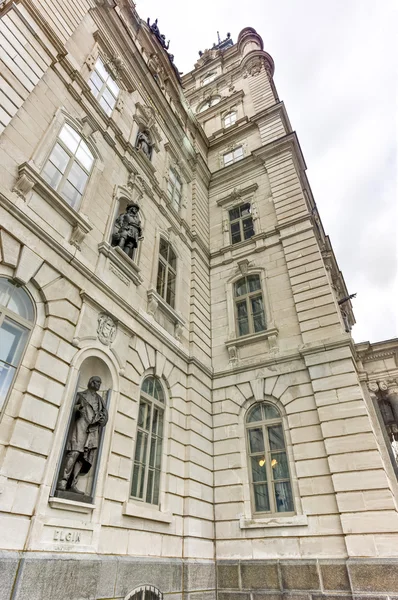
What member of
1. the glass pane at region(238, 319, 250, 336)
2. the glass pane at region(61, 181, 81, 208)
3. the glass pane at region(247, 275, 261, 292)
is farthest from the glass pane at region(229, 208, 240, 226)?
the glass pane at region(61, 181, 81, 208)

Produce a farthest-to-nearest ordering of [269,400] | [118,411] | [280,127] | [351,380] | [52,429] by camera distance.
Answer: [280,127] → [269,400] → [351,380] → [118,411] → [52,429]

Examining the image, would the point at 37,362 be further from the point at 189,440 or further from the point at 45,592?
the point at 189,440

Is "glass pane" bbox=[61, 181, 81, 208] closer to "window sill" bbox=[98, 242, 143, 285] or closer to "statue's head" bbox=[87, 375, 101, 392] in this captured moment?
"window sill" bbox=[98, 242, 143, 285]

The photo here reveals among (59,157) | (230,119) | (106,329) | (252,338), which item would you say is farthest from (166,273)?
(230,119)

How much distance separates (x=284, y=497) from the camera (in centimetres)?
1048

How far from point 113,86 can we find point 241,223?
26.7 feet

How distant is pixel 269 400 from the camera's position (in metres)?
12.1


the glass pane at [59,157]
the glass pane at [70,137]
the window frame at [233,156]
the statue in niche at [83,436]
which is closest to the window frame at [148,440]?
the statue in niche at [83,436]

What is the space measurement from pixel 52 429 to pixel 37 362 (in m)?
1.33

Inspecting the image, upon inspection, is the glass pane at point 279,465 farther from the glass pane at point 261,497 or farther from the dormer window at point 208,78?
the dormer window at point 208,78

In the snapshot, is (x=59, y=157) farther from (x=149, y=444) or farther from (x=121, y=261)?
(x=149, y=444)

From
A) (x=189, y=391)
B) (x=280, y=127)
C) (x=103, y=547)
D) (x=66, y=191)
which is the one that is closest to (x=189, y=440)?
(x=189, y=391)

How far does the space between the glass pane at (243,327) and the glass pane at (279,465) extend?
474cm

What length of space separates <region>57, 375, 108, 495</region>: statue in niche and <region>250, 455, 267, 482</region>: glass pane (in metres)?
5.56
